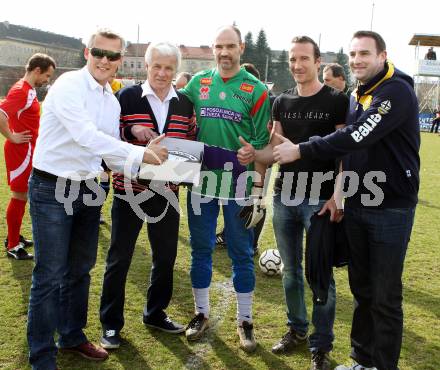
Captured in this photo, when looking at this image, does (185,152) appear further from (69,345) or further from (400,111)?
(69,345)

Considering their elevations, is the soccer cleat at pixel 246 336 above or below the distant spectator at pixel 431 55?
below

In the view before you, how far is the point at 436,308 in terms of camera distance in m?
4.88

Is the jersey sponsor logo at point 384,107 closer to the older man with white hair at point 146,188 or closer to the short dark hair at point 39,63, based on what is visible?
the older man with white hair at point 146,188

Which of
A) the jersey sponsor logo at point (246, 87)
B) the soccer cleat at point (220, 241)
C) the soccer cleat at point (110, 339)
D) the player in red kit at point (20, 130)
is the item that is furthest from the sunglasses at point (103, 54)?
the soccer cleat at point (220, 241)

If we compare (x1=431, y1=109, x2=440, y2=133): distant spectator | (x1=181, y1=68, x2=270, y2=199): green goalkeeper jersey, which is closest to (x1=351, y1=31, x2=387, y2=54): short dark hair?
(x1=181, y1=68, x2=270, y2=199): green goalkeeper jersey

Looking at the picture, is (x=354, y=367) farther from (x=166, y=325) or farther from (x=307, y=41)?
(x=307, y=41)

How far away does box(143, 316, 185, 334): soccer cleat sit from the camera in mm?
4156

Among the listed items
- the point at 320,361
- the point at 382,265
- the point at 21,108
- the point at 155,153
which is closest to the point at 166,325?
the point at 320,361

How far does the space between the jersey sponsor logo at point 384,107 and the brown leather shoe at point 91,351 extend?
2.66 meters

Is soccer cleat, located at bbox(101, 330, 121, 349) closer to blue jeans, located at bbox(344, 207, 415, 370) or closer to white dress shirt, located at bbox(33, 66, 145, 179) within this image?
white dress shirt, located at bbox(33, 66, 145, 179)

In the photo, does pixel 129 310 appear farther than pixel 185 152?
Yes

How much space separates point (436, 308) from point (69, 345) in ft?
11.6

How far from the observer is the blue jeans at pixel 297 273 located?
3.69 metres

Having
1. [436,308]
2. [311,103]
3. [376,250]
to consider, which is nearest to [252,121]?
[311,103]
